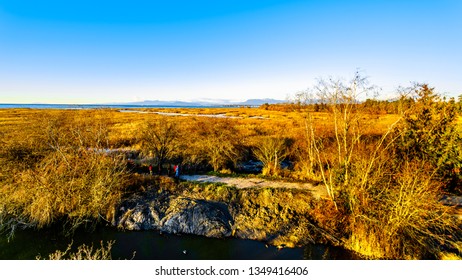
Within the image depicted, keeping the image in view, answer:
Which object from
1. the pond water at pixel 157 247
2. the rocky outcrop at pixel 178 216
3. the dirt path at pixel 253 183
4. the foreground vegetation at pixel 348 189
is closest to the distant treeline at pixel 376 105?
the foreground vegetation at pixel 348 189

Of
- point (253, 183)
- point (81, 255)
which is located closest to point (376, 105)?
point (253, 183)

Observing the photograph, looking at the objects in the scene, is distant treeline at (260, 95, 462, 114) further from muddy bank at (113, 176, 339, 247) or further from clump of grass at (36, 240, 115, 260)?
clump of grass at (36, 240, 115, 260)

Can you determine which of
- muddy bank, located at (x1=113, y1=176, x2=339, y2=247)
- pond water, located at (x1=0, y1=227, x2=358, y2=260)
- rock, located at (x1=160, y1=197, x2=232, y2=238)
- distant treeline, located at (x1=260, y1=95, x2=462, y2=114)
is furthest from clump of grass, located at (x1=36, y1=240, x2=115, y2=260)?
distant treeline, located at (x1=260, y1=95, x2=462, y2=114)

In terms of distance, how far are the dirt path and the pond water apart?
445 centimetres

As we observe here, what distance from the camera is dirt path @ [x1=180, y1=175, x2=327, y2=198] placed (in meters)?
16.1

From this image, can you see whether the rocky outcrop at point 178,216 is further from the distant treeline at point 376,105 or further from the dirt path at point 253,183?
the distant treeline at point 376,105

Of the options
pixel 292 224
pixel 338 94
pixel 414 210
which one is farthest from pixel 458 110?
pixel 292 224

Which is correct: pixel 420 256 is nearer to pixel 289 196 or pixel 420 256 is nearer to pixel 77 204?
pixel 289 196

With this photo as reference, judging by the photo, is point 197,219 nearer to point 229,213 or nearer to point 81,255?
point 229,213

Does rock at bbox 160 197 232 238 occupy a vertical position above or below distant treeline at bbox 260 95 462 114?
below

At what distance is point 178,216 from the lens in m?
13.7

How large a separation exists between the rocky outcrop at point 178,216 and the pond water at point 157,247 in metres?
0.41

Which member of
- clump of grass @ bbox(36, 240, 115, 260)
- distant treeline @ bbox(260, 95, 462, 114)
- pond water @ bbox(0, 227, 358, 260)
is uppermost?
distant treeline @ bbox(260, 95, 462, 114)

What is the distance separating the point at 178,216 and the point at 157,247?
83.0 inches
